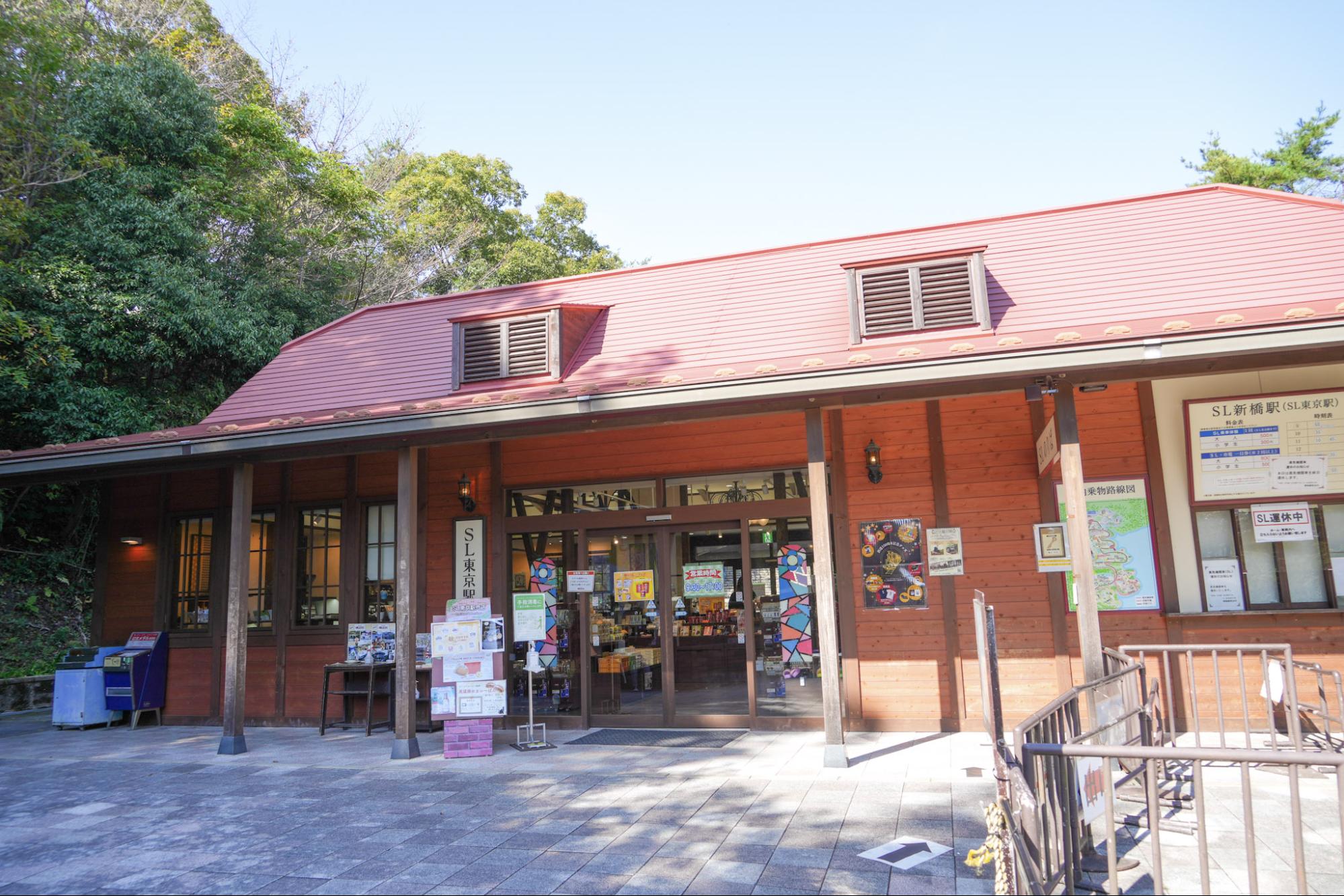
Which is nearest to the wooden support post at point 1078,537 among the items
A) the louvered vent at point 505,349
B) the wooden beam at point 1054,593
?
the wooden beam at point 1054,593

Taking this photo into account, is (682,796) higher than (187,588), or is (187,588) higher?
(187,588)

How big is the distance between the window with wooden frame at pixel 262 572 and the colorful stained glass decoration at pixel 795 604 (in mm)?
6176

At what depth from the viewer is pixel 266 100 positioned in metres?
22.5

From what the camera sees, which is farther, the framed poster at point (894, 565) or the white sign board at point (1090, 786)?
the framed poster at point (894, 565)

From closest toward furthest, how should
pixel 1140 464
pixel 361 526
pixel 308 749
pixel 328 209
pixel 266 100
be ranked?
pixel 1140 464
pixel 308 749
pixel 361 526
pixel 328 209
pixel 266 100

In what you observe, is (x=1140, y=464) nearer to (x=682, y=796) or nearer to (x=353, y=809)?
(x=682, y=796)

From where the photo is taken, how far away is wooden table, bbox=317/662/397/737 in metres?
9.01

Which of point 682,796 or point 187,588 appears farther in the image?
point 187,588

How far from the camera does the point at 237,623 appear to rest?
8.14 metres

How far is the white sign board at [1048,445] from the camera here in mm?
6707

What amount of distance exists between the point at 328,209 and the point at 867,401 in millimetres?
18016


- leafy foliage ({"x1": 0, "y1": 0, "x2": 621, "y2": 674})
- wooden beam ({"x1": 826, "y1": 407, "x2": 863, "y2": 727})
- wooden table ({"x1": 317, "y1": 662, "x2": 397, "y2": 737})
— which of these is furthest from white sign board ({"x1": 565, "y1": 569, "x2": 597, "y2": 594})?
leafy foliage ({"x1": 0, "y1": 0, "x2": 621, "y2": 674})

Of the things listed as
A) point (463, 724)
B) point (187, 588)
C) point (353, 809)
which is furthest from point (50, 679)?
point (353, 809)

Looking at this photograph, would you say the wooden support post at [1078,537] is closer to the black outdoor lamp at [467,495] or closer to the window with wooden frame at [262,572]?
the black outdoor lamp at [467,495]
